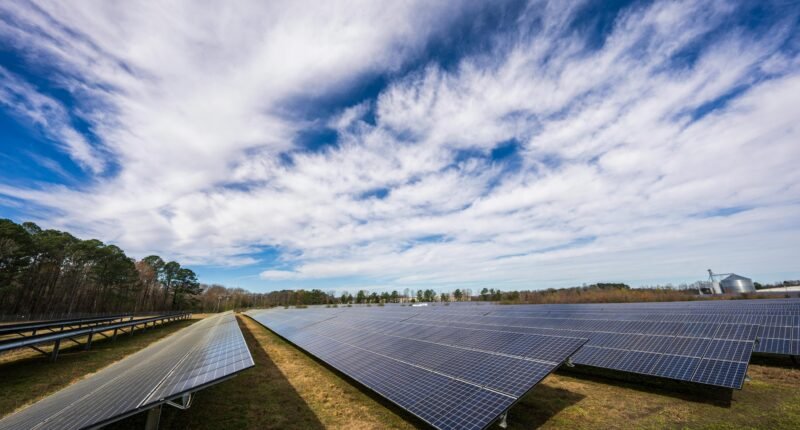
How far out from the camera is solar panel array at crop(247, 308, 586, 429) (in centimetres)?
649

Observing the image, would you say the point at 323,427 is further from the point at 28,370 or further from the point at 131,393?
the point at 28,370

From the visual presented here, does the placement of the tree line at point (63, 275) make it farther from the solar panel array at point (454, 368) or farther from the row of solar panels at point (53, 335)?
the solar panel array at point (454, 368)

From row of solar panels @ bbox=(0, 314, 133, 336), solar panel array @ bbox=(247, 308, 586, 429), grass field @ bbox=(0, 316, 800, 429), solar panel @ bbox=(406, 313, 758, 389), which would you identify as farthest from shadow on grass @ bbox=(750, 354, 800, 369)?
row of solar panels @ bbox=(0, 314, 133, 336)

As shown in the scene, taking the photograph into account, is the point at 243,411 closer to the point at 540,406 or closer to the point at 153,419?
the point at 153,419

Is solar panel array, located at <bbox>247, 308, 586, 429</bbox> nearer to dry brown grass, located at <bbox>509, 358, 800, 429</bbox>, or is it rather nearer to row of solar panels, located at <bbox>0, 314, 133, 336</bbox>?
dry brown grass, located at <bbox>509, 358, 800, 429</bbox>

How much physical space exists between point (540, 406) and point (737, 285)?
3534 inches

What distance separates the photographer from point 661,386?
10.2 metres

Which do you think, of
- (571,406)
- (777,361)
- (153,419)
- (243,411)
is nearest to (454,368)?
(571,406)

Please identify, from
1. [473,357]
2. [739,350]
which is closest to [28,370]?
[473,357]

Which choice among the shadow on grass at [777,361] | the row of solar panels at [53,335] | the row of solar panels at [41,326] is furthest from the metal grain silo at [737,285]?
the row of solar panels at [41,326]

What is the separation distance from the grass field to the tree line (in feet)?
181

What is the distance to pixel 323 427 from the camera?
823 cm

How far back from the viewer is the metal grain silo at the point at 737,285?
2431 inches

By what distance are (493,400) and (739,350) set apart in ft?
33.1
